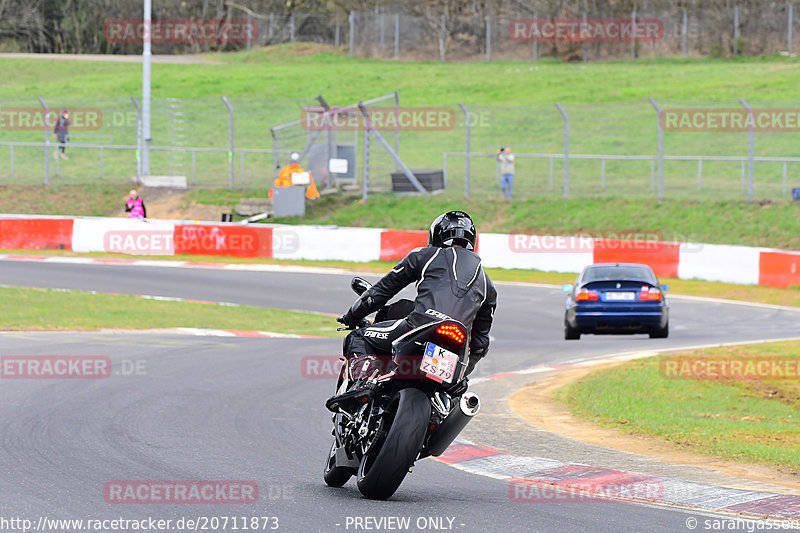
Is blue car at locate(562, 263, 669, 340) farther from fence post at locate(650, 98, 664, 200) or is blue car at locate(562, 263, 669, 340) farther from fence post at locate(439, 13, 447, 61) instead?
fence post at locate(439, 13, 447, 61)

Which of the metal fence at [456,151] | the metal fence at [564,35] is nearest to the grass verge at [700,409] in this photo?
the metal fence at [456,151]

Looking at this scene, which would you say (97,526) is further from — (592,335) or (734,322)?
(734,322)

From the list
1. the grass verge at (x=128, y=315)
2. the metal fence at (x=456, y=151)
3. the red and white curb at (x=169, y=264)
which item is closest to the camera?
the grass verge at (x=128, y=315)

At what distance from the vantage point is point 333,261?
95.3 feet

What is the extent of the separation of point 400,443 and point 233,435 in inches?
125

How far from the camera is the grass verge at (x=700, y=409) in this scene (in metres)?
9.81

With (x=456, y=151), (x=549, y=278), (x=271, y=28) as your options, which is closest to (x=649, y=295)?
(x=549, y=278)

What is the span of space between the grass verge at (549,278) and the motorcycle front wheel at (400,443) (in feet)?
59.9

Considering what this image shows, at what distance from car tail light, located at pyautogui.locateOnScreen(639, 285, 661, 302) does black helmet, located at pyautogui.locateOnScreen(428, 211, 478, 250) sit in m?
11.5

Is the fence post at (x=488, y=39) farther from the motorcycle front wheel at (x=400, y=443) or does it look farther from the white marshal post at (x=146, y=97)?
the motorcycle front wheel at (x=400, y=443)

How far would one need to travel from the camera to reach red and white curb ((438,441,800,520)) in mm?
7109

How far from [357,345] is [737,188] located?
90.9 feet

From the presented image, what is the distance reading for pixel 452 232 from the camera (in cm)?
726

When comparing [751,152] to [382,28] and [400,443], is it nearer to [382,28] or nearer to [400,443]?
[400,443]
